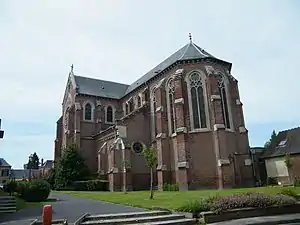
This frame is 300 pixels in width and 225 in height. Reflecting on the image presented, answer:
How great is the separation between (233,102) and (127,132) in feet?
41.6

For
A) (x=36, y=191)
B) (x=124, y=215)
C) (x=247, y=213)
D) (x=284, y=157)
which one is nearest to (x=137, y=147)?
(x=36, y=191)

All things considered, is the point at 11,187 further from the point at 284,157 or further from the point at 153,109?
the point at 284,157

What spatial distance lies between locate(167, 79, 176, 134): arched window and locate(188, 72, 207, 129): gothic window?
2255 millimetres

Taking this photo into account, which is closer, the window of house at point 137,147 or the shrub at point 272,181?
the shrub at point 272,181

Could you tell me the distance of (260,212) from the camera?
11.9m

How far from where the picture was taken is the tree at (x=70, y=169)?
120 feet

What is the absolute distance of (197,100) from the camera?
30.8 m

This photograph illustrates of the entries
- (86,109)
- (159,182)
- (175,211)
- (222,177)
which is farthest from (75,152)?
(175,211)

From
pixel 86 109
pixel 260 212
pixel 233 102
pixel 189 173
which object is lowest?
pixel 260 212

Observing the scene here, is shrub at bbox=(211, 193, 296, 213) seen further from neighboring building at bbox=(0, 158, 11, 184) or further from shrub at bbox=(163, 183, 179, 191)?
neighboring building at bbox=(0, 158, 11, 184)

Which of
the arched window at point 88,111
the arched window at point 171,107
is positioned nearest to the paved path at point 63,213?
the arched window at point 171,107

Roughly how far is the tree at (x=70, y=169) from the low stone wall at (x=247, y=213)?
2846cm

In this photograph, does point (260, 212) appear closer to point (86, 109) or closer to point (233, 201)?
point (233, 201)

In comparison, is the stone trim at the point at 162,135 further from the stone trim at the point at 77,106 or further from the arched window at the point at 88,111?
the arched window at the point at 88,111
